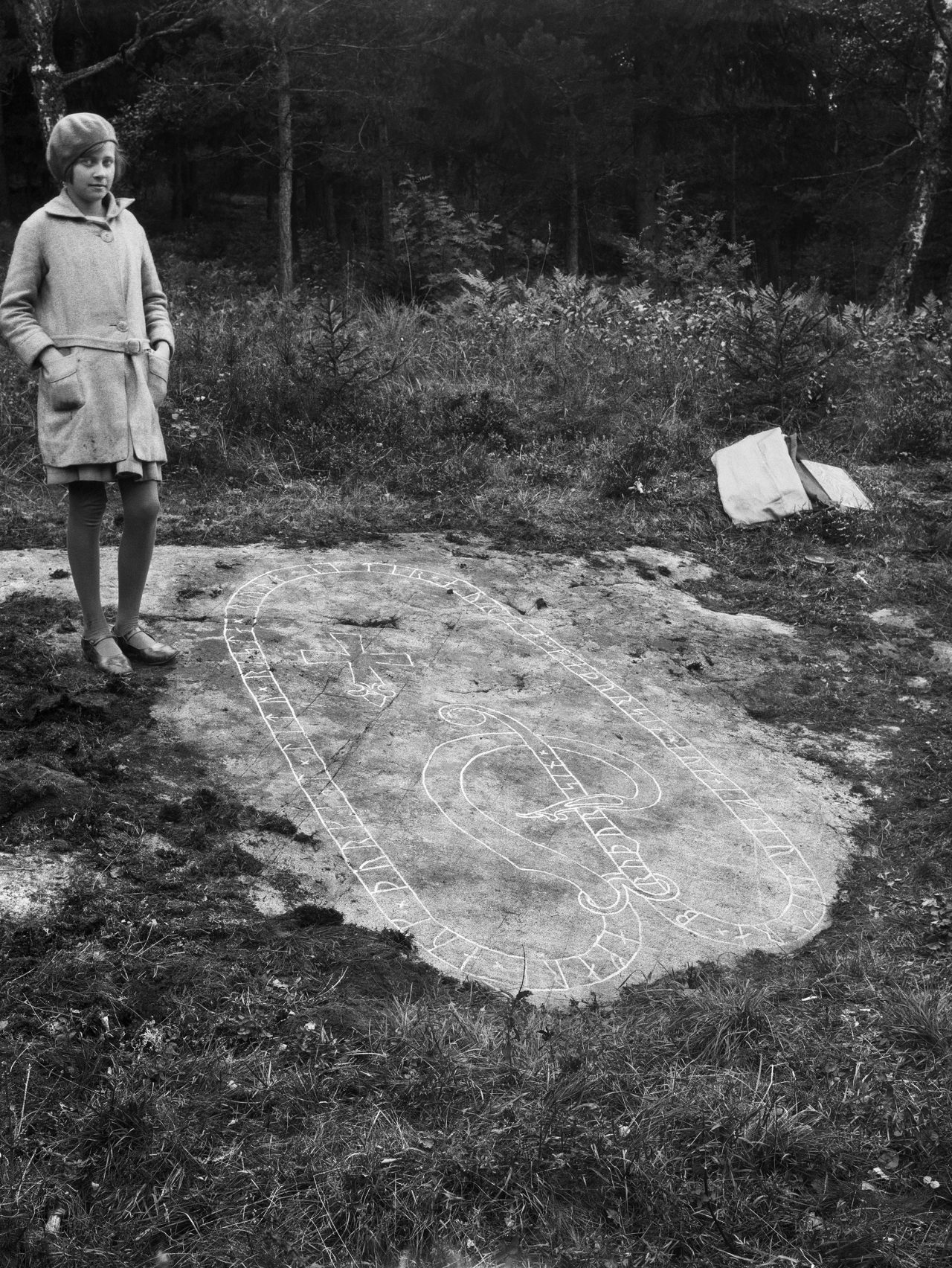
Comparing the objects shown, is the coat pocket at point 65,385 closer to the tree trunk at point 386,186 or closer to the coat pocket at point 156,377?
the coat pocket at point 156,377

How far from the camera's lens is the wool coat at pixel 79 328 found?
427 centimetres

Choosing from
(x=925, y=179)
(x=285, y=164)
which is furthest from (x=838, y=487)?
(x=285, y=164)

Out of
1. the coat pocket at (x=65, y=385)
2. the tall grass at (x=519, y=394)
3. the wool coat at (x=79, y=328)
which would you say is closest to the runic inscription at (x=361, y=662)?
the wool coat at (x=79, y=328)

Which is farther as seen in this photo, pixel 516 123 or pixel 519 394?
pixel 516 123

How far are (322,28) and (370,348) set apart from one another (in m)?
10.6

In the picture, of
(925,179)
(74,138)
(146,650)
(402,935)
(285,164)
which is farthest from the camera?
(285,164)

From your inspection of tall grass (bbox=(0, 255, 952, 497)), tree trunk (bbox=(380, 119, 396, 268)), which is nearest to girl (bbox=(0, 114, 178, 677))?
tall grass (bbox=(0, 255, 952, 497))

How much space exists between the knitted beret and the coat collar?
9cm

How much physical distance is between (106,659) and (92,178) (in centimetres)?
177

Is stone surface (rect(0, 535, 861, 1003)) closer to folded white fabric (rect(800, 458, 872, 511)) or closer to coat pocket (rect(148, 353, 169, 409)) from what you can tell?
coat pocket (rect(148, 353, 169, 409))

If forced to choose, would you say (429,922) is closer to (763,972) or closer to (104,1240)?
(763,972)

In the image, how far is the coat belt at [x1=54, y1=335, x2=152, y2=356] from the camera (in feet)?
14.1

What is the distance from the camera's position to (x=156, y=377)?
4547 millimetres

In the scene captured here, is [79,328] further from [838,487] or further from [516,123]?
[516,123]
